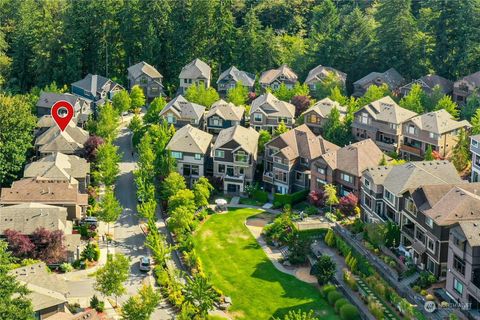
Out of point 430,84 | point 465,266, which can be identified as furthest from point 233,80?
point 465,266

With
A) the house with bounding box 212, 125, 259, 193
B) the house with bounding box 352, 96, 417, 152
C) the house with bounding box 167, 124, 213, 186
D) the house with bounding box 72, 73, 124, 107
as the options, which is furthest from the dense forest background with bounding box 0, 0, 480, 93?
the house with bounding box 167, 124, 213, 186

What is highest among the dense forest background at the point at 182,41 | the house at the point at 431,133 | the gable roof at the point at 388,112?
the dense forest background at the point at 182,41

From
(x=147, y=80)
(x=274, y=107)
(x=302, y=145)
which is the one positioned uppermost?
(x=147, y=80)

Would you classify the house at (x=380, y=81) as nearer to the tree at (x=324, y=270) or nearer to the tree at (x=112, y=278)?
the tree at (x=324, y=270)

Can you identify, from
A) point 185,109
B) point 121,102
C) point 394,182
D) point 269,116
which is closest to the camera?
point 394,182

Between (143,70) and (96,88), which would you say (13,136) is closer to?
(96,88)

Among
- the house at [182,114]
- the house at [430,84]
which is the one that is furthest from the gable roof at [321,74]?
the house at [182,114]
